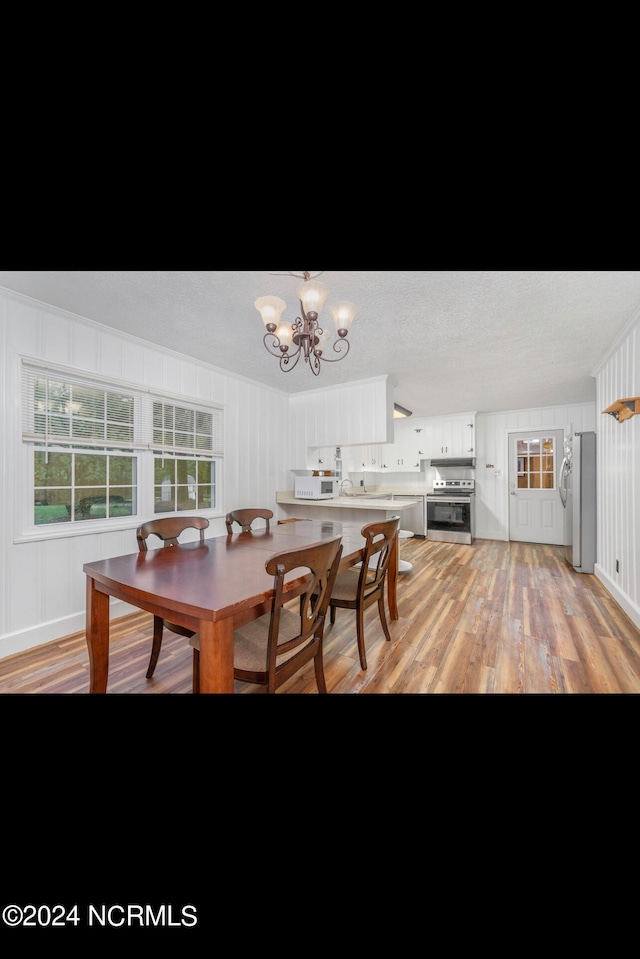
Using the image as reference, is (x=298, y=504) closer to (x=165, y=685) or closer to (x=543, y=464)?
(x=165, y=685)

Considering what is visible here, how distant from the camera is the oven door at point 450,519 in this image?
577cm

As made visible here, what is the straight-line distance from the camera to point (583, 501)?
404 cm

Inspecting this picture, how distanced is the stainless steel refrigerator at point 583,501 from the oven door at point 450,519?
1.67 metres

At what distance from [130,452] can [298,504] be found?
2179 mm

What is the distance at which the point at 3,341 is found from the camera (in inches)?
85.2

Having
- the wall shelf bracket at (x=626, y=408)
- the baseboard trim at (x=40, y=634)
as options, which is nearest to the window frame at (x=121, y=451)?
the baseboard trim at (x=40, y=634)

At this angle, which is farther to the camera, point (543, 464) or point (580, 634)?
point (543, 464)

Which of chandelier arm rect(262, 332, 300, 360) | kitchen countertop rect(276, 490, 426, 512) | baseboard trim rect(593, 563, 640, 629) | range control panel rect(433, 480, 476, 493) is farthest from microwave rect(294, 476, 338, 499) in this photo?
baseboard trim rect(593, 563, 640, 629)

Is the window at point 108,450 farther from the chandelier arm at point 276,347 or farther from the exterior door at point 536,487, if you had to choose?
the exterior door at point 536,487

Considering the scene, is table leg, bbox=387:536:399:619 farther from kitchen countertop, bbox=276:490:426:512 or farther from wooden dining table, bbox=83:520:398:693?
kitchen countertop, bbox=276:490:426:512

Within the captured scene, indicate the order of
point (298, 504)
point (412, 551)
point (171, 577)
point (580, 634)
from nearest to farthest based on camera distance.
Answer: point (171, 577) < point (580, 634) < point (298, 504) < point (412, 551)

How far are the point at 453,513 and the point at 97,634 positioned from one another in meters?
5.50
